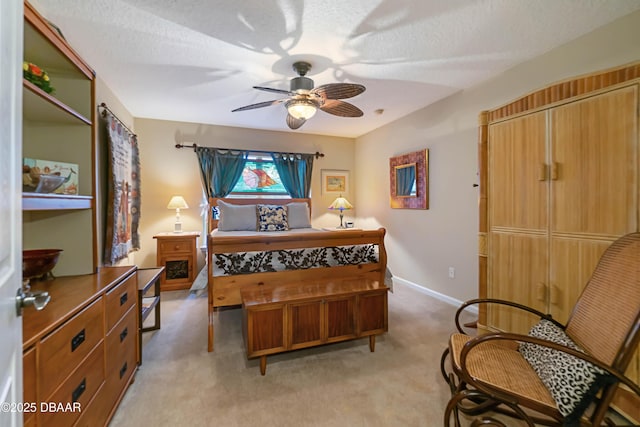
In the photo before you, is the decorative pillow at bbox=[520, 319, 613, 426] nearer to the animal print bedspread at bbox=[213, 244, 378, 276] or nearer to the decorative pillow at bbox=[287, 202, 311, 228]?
the animal print bedspread at bbox=[213, 244, 378, 276]

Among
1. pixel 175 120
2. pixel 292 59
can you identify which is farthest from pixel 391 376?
pixel 175 120

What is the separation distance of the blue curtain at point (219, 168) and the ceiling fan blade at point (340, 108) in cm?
233

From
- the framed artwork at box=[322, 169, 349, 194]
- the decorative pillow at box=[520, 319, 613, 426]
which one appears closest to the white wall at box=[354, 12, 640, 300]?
the framed artwork at box=[322, 169, 349, 194]

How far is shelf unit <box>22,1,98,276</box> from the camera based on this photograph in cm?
162

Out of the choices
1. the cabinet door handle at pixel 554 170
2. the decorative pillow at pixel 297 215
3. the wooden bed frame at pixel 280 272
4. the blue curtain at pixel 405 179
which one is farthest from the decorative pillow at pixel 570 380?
the decorative pillow at pixel 297 215

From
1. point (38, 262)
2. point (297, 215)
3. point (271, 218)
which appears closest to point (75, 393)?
point (38, 262)

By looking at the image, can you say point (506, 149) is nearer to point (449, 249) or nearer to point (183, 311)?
point (449, 249)

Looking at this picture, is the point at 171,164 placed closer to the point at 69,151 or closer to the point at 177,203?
the point at 177,203

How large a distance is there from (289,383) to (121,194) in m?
2.69

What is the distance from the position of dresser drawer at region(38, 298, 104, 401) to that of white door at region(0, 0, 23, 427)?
0.30m

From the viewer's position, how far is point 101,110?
2744 millimetres

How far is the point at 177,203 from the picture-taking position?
3.94m

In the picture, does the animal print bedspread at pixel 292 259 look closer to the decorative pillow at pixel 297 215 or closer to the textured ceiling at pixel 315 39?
the textured ceiling at pixel 315 39

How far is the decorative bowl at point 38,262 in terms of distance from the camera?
1400 millimetres
